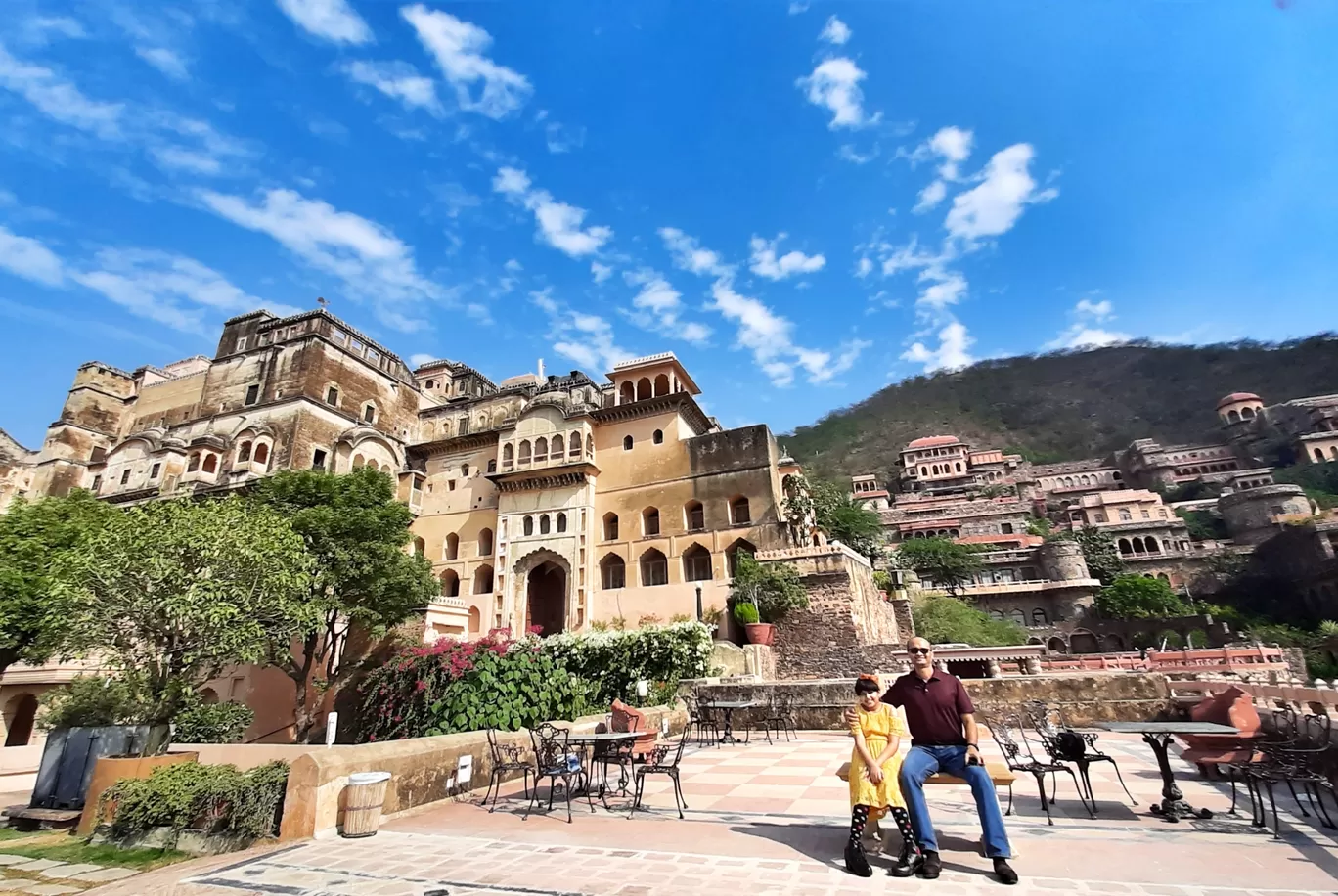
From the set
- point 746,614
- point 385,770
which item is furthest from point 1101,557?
point 385,770

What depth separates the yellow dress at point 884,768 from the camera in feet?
13.5

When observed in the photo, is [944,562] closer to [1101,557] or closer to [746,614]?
[1101,557]

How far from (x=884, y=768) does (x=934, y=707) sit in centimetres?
53

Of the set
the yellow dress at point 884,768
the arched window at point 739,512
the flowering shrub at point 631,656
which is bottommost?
the yellow dress at point 884,768

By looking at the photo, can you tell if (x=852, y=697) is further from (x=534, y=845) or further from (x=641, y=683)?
(x=534, y=845)

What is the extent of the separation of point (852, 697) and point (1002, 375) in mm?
114419

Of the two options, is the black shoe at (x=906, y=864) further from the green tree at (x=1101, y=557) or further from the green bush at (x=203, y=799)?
the green tree at (x=1101, y=557)

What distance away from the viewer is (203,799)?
5.84 metres

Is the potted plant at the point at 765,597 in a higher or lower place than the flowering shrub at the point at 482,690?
higher

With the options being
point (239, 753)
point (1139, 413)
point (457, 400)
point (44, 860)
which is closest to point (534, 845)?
point (239, 753)

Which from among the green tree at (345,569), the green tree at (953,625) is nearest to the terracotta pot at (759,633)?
the green tree at (345,569)

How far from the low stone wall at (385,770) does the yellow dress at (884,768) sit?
4204mm

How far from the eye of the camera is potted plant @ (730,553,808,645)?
64.7 feet

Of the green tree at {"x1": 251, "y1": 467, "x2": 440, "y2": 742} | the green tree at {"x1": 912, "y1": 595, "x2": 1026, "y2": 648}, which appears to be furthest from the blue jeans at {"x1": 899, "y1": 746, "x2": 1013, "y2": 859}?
the green tree at {"x1": 912, "y1": 595, "x2": 1026, "y2": 648}
